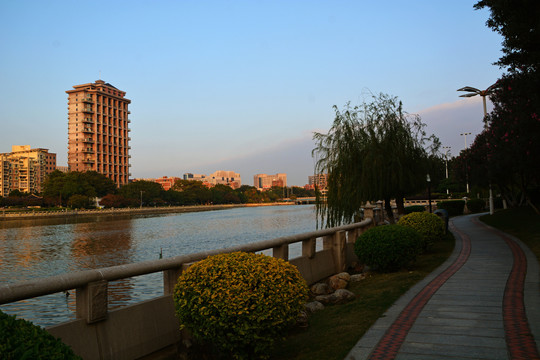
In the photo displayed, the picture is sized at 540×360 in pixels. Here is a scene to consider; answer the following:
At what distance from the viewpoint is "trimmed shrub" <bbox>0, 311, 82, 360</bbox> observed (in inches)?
98.4

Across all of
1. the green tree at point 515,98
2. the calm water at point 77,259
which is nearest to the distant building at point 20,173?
the calm water at point 77,259

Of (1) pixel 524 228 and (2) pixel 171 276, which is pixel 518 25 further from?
(1) pixel 524 228

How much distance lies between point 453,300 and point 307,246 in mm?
3834

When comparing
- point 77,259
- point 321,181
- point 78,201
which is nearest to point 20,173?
point 78,201

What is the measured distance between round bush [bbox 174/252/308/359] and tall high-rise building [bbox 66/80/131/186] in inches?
6160

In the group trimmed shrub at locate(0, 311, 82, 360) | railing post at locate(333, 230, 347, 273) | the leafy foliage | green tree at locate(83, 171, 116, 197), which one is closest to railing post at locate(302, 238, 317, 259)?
railing post at locate(333, 230, 347, 273)

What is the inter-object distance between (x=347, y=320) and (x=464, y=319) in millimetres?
1764

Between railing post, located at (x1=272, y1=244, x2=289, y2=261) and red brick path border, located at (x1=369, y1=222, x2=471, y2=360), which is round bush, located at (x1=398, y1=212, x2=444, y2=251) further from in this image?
railing post, located at (x1=272, y1=244, x2=289, y2=261)

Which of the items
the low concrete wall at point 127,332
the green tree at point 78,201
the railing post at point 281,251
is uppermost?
the green tree at point 78,201

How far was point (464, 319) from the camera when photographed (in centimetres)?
641

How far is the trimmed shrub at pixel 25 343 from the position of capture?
8.20ft

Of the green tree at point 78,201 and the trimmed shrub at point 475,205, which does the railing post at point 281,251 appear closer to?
the trimmed shrub at point 475,205

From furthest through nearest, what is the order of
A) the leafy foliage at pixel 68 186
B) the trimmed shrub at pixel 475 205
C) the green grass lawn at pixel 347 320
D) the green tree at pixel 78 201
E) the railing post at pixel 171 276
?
the leafy foliage at pixel 68 186 → the green tree at pixel 78 201 → the trimmed shrub at pixel 475 205 → the railing post at pixel 171 276 → the green grass lawn at pixel 347 320

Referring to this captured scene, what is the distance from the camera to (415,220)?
1487 centimetres
